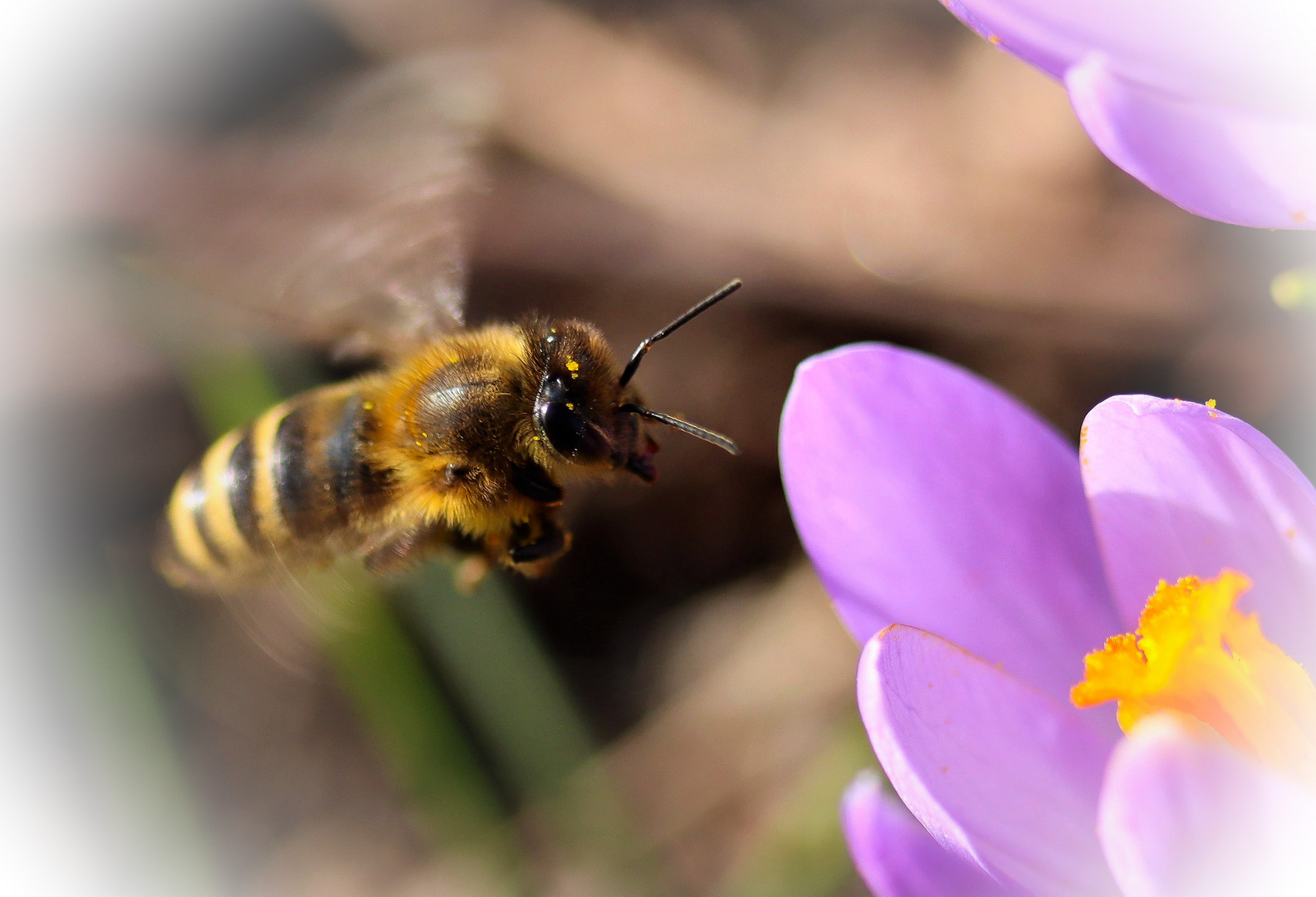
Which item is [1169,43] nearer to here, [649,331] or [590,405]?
[590,405]

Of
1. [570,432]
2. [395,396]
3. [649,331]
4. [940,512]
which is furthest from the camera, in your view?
[649,331]

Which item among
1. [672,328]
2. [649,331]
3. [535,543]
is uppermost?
[672,328]

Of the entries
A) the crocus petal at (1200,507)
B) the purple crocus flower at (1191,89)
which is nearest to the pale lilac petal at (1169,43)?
the purple crocus flower at (1191,89)

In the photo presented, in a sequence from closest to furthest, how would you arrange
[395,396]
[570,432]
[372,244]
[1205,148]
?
1. [1205,148]
2. [570,432]
3. [395,396]
4. [372,244]

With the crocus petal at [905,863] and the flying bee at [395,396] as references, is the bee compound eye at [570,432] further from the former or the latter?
the crocus petal at [905,863]

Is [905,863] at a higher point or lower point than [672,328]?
lower

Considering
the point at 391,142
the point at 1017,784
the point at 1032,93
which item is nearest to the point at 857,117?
the point at 1032,93

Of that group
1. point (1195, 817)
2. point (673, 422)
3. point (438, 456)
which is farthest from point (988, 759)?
point (438, 456)
